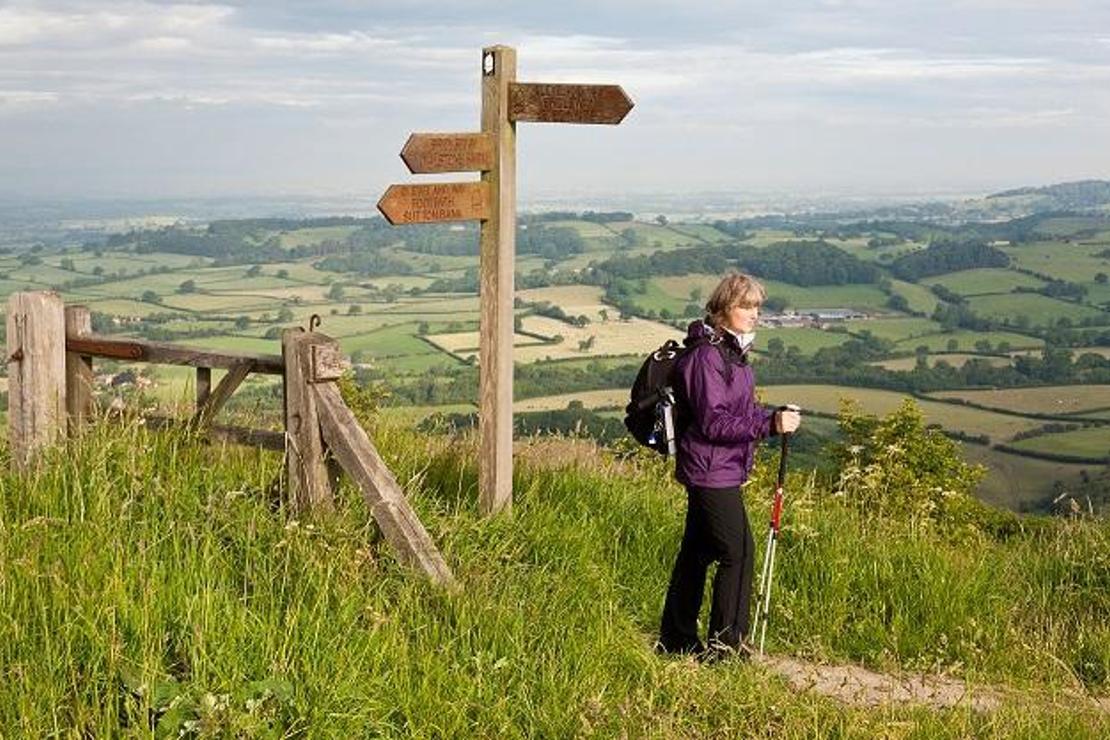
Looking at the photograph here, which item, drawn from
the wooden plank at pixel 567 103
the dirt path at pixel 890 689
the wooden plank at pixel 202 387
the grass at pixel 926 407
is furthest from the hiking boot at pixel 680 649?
the grass at pixel 926 407

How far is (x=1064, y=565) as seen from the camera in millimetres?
6988

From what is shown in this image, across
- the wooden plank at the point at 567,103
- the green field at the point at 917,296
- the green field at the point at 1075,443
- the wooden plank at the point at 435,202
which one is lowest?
the green field at the point at 1075,443

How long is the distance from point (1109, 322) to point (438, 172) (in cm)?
10712

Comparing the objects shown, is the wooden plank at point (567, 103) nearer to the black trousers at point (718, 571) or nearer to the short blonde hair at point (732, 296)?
the short blonde hair at point (732, 296)

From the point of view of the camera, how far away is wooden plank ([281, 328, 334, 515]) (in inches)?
204

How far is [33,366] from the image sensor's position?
592 cm

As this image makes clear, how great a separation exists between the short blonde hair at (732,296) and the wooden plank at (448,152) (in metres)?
1.75

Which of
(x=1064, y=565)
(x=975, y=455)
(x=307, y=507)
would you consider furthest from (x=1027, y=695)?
(x=975, y=455)

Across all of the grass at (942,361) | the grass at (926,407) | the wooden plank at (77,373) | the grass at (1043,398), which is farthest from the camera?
the grass at (942,361)

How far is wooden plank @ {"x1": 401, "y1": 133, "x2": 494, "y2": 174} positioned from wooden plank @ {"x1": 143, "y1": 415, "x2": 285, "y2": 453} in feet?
5.09

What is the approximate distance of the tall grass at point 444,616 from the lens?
3.74 metres

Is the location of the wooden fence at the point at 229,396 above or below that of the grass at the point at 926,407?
above

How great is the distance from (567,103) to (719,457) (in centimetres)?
217

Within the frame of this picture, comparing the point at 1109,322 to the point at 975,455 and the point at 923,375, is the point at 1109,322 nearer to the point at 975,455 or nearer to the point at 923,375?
the point at 923,375
